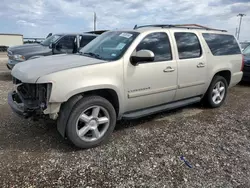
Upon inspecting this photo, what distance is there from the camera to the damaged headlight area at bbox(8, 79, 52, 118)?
2860mm

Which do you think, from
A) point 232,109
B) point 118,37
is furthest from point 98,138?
point 232,109

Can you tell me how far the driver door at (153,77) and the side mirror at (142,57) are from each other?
A: 8cm

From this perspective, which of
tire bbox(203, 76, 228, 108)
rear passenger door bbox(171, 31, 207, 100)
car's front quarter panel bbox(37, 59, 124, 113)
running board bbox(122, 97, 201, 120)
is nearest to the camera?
car's front quarter panel bbox(37, 59, 124, 113)

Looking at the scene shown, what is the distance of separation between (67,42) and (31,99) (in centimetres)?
551

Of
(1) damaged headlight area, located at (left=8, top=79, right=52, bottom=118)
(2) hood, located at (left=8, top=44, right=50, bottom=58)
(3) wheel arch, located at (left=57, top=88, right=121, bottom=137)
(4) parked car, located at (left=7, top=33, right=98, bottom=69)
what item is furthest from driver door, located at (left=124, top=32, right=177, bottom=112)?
(2) hood, located at (left=8, top=44, right=50, bottom=58)

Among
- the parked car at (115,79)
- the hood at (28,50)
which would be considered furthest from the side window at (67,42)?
the parked car at (115,79)

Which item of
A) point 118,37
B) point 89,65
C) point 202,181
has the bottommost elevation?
point 202,181

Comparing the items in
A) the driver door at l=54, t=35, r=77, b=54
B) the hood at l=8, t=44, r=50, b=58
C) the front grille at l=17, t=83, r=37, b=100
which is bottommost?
the front grille at l=17, t=83, r=37, b=100

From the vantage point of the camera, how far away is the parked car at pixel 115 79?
2.93 m

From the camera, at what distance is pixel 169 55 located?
3967 mm

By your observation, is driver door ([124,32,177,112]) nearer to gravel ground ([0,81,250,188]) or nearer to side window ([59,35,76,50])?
gravel ground ([0,81,250,188])

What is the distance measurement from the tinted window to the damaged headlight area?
16.5ft

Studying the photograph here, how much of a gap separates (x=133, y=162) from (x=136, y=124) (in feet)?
4.34

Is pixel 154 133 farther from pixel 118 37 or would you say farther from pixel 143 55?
pixel 118 37
